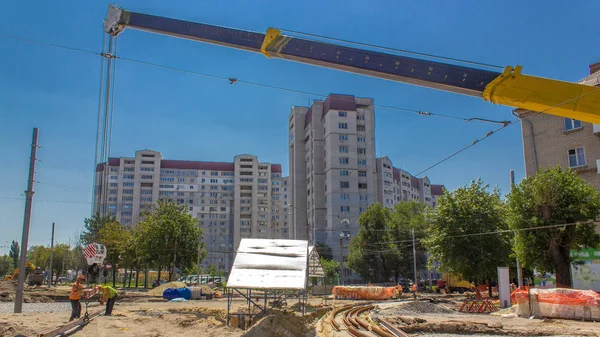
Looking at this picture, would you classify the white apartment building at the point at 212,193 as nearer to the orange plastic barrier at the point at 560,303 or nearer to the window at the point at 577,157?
the window at the point at 577,157

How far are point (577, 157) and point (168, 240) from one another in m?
39.1

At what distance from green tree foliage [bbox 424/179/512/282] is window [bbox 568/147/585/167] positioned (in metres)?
5.76

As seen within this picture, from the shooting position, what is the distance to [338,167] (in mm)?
91938

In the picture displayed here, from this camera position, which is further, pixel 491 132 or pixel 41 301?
pixel 41 301

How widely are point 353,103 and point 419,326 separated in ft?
257

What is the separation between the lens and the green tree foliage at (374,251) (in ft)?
220

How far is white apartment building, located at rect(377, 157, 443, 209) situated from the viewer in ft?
340

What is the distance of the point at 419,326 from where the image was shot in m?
18.4

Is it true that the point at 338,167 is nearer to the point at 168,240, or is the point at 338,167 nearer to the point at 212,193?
the point at 168,240

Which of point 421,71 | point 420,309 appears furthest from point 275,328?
point 420,309

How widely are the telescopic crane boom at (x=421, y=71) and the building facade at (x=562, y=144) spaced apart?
71.5 ft

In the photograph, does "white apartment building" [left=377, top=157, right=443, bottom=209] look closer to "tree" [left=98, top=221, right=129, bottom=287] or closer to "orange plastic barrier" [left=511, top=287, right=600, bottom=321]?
"tree" [left=98, top=221, right=129, bottom=287]

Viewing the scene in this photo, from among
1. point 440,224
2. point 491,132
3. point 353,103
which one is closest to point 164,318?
point 491,132

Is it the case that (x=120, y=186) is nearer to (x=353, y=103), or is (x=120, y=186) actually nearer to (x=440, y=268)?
(x=353, y=103)
